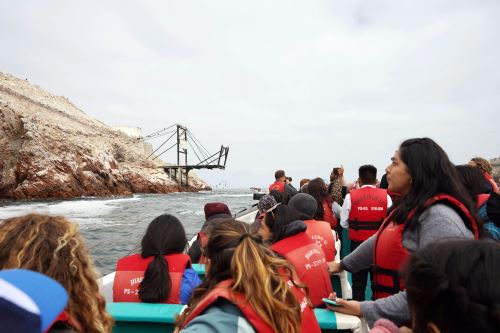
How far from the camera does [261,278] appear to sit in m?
1.26

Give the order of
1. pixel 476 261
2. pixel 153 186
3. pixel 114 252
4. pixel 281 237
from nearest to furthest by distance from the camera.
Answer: pixel 476 261 → pixel 281 237 → pixel 114 252 → pixel 153 186

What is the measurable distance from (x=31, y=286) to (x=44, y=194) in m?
29.5

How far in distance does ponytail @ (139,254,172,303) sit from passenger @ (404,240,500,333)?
1783 mm

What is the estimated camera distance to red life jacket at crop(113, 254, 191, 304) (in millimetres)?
2381

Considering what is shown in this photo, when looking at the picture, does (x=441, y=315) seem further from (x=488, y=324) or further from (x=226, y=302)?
(x=226, y=302)

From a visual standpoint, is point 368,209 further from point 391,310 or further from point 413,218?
point 391,310

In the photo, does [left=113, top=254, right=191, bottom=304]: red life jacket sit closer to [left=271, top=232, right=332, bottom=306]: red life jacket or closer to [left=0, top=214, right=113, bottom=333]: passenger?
[left=271, top=232, right=332, bottom=306]: red life jacket

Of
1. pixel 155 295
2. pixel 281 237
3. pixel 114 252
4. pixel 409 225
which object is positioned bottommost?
pixel 114 252

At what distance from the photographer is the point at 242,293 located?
3.98 ft

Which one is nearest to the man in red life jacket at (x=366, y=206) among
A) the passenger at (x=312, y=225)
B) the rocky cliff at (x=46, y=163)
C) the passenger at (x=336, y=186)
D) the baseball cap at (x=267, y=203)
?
the passenger at (x=312, y=225)

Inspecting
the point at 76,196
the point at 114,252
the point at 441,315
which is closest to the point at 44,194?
the point at 76,196

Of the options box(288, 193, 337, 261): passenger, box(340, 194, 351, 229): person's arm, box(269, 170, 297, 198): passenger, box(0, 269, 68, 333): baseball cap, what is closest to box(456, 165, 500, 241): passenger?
box(288, 193, 337, 261): passenger

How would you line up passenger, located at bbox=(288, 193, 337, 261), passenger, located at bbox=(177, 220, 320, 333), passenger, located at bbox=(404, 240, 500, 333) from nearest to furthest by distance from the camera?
passenger, located at bbox=(404, 240, 500, 333), passenger, located at bbox=(177, 220, 320, 333), passenger, located at bbox=(288, 193, 337, 261)

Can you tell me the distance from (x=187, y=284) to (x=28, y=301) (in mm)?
1851
